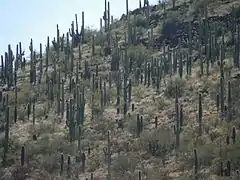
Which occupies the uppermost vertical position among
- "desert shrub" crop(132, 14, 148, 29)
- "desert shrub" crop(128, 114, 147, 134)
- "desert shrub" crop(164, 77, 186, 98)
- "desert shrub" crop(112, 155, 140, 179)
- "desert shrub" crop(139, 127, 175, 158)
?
"desert shrub" crop(132, 14, 148, 29)

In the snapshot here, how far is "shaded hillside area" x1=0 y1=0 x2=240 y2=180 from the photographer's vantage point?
22.5m

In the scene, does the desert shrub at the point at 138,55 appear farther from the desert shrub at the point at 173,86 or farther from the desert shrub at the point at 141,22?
the desert shrub at the point at 141,22

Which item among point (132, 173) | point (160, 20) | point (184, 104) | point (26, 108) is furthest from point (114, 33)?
point (132, 173)

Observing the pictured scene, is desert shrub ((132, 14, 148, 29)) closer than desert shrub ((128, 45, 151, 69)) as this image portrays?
No

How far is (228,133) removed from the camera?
2231cm

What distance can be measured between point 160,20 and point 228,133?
1977 centimetres

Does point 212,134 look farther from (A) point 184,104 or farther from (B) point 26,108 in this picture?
(B) point 26,108

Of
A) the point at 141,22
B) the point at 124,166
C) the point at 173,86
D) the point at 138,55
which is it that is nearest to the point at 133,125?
the point at 124,166

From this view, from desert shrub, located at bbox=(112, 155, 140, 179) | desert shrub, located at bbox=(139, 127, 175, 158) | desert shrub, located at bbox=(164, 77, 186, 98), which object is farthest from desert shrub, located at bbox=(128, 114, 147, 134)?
desert shrub, located at bbox=(164, 77, 186, 98)

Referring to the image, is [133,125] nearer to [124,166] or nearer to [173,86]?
[124,166]

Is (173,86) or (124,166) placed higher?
(173,86)

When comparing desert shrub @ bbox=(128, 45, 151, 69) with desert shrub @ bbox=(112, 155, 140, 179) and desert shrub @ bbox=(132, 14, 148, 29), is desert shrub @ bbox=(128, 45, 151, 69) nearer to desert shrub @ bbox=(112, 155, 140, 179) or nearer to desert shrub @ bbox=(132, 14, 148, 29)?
desert shrub @ bbox=(132, 14, 148, 29)

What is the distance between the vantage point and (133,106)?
27828 millimetres

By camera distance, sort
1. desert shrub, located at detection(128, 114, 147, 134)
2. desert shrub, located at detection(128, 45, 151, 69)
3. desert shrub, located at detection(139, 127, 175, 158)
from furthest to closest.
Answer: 1. desert shrub, located at detection(128, 45, 151, 69)
2. desert shrub, located at detection(128, 114, 147, 134)
3. desert shrub, located at detection(139, 127, 175, 158)
